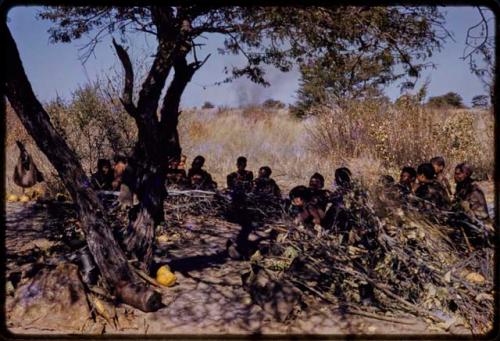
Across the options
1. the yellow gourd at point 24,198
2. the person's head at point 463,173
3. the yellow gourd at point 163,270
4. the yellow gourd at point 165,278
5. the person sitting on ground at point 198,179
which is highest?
the person's head at point 463,173

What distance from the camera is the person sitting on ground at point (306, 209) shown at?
6.63m

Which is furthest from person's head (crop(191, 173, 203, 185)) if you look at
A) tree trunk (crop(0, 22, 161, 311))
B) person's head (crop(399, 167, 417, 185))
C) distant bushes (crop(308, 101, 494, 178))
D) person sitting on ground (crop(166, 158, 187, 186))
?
distant bushes (crop(308, 101, 494, 178))

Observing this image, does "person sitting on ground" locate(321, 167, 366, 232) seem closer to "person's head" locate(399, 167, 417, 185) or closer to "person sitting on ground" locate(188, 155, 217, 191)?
"person's head" locate(399, 167, 417, 185)

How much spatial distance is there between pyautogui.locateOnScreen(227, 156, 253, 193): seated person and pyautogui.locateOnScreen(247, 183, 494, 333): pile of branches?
253cm

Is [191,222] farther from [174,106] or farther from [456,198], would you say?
[456,198]

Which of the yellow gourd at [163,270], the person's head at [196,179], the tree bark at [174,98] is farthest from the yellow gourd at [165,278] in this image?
the person's head at [196,179]

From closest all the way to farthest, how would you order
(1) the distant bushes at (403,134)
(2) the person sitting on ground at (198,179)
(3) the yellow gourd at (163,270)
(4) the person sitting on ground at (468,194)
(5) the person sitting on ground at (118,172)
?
(3) the yellow gourd at (163,270) < (4) the person sitting on ground at (468,194) < (5) the person sitting on ground at (118,172) < (2) the person sitting on ground at (198,179) < (1) the distant bushes at (403,134)

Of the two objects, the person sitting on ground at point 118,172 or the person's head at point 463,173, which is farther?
the person sitting on ground at point 118,172

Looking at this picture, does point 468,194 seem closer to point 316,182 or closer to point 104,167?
point 316,182

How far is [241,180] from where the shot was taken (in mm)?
8906

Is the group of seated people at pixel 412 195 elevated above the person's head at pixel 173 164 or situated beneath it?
situated beneath

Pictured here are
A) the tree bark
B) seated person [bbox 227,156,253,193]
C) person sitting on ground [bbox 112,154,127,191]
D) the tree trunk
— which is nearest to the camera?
the tree trunk

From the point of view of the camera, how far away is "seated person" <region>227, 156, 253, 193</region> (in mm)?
8394

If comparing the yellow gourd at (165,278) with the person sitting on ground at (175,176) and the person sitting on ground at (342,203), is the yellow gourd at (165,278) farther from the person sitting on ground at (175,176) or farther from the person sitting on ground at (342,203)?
the person sitting on ground at (175,176)
